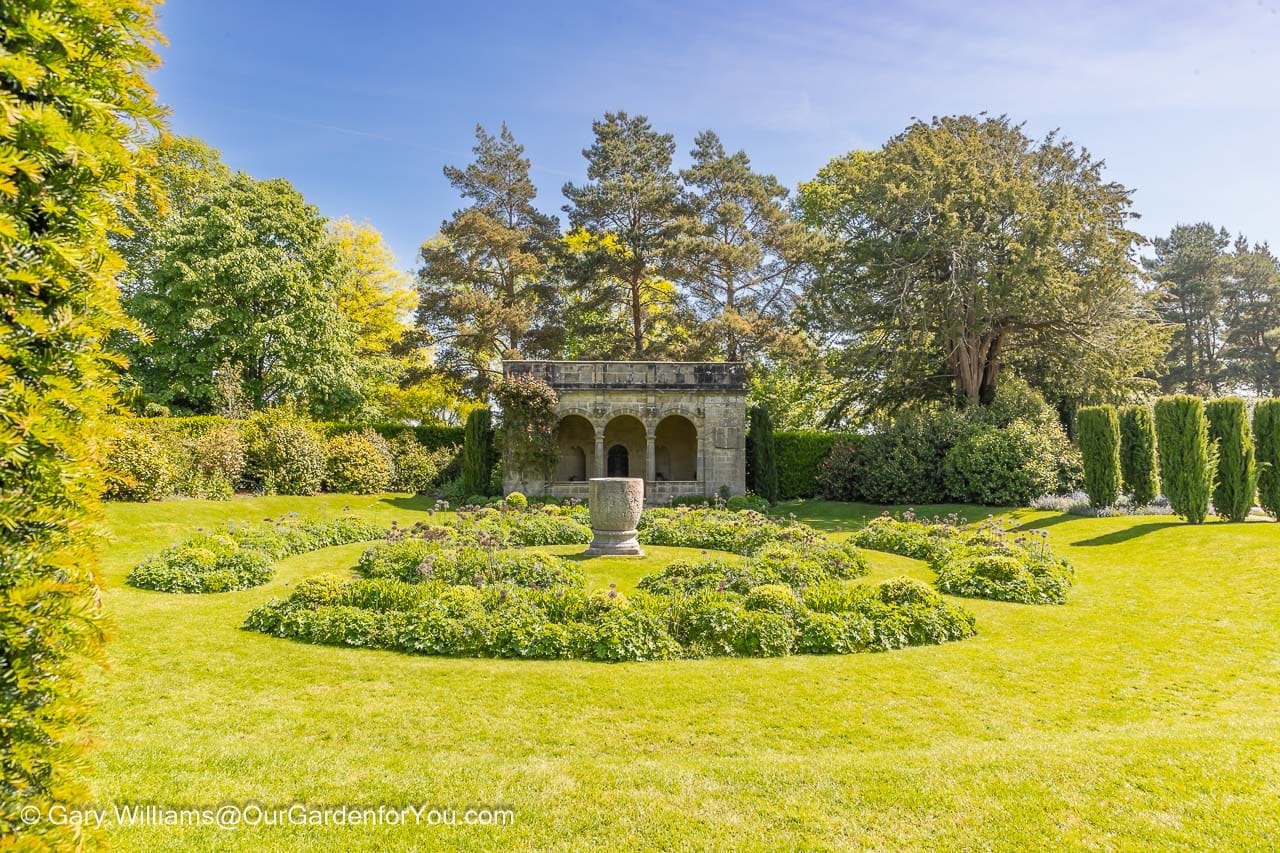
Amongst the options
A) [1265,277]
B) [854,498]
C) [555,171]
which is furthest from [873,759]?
[1265,277]

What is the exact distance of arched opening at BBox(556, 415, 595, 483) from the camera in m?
26.2

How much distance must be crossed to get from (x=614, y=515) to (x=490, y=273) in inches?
832

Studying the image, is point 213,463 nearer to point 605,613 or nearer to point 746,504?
point 746,504

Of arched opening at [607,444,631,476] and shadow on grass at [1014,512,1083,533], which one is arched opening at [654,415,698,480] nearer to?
arched opening at [607,444,631,476]

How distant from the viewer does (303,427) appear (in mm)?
21469

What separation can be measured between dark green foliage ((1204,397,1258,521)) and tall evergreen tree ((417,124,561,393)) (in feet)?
75.4

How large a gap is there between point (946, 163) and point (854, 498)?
11591mm

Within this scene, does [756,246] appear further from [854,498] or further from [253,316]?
[253,316]

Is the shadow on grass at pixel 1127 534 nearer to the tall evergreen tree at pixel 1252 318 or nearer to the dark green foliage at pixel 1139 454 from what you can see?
the dark green foliage at pixel 1139 454

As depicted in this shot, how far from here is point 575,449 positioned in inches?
1044

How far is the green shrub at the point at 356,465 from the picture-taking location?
22.1 m

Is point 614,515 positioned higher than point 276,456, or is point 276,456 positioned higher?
point 276,456

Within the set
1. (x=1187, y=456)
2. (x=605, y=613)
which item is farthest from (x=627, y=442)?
(x=605, y=613)

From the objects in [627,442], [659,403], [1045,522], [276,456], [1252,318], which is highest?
[1252,318]
